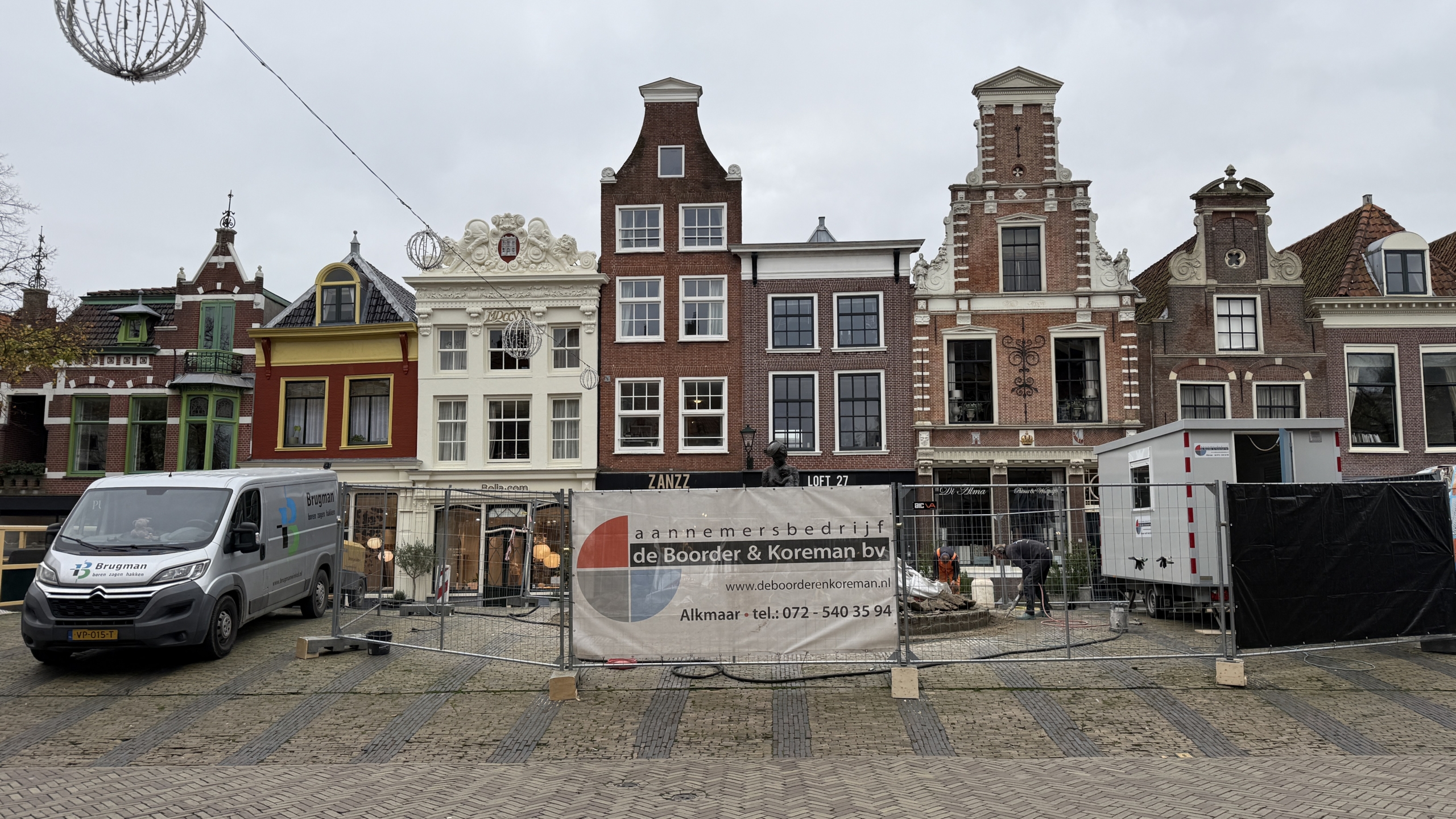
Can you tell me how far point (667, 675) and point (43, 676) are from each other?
7.27 meters

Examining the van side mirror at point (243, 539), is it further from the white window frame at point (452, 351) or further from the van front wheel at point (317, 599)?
the white window frame at point (452, 351)

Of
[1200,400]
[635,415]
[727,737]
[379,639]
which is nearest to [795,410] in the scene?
[635,415]

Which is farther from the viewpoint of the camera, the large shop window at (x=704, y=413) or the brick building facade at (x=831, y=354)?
the large shop window at (x=704, y=413)

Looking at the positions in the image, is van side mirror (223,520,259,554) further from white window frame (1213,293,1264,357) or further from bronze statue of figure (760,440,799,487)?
white window frame (1213,293,1264,357)

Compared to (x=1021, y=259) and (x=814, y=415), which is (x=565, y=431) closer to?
(x=814, y=415)

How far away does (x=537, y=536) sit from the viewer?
10.8m

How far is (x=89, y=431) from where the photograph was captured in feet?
94.3

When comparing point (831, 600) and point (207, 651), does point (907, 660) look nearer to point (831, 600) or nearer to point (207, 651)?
point (831, 600)

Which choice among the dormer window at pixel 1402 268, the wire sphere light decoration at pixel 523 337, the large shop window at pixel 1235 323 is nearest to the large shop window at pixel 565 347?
the wire sphere light decoration at pixel 523 337

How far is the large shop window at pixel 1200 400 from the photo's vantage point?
25.4 metres

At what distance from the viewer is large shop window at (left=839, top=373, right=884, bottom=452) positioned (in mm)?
25984

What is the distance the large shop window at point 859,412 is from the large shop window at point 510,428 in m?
8.84

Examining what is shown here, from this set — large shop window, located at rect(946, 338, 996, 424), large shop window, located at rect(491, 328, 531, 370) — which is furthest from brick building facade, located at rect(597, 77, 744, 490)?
large shop window, located at rect(946, 338, 996, 424)

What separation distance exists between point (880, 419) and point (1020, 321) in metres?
4.63
